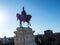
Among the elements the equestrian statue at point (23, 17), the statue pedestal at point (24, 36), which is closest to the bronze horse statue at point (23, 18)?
the equestrian statue at point (23, 17)

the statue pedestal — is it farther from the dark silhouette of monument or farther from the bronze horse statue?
the bronze horse statue

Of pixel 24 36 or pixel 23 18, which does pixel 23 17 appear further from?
pixel 24 36

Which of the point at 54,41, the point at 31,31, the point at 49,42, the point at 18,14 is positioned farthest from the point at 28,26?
the point at 54,41

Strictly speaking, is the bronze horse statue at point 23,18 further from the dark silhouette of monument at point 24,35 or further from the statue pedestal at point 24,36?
the statue pedestal at point 24,36

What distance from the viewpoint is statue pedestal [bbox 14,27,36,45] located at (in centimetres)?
1321

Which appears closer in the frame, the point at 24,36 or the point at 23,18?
the point at 24,36

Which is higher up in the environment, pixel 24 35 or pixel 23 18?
pixel 23 18

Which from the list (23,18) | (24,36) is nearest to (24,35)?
(24,36)

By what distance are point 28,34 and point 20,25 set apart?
1169 millimetres

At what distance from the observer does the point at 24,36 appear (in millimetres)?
13250

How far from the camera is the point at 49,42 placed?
31484 mm

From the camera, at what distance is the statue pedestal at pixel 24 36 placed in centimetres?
1321

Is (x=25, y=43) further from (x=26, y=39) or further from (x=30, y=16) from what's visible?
(x=30, y=16)

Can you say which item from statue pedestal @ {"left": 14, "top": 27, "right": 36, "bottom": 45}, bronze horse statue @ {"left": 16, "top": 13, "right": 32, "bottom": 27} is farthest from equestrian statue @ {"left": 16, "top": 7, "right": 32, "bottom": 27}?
statue pedestal @ {"left": 14, "top": 27, "right": 36, "bottom": 45}
